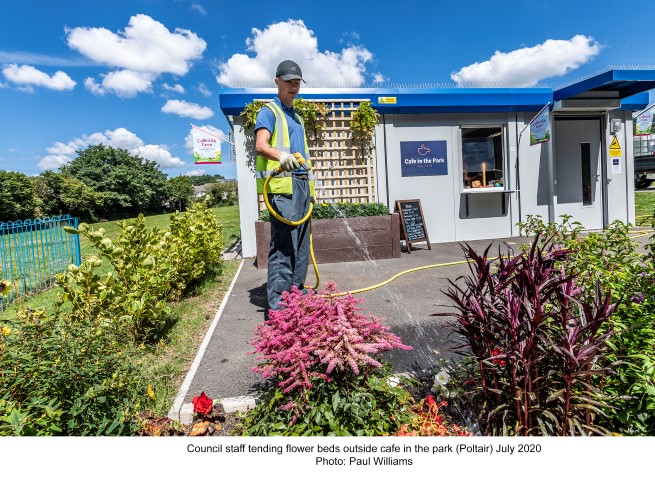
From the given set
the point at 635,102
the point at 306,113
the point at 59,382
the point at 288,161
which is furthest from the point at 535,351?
the point at 635,102

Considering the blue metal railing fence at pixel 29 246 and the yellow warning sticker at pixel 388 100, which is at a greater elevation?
the yellow warning sticker at pixel 388 100

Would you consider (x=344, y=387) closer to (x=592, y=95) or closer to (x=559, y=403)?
(x=559, y=403)

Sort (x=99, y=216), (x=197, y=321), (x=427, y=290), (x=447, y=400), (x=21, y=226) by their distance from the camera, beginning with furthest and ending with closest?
(x=99, y=216)
(x=21, y=226)
(x=427, y=290)
(x=197, y=321)
(x=447, y=400)

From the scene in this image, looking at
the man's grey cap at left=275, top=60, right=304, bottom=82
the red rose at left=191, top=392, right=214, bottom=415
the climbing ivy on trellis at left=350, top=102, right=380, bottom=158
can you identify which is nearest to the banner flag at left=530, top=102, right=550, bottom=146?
the climbing ivy on trellis at left=350, top=102, right=380, bottom=158

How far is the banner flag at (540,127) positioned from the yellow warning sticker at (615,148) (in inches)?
107

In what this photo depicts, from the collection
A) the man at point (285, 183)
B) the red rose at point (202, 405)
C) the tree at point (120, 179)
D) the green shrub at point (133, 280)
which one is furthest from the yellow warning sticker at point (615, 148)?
the tree at point (120, 179)

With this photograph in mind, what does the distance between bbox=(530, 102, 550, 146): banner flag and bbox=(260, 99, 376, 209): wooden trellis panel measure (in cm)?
350

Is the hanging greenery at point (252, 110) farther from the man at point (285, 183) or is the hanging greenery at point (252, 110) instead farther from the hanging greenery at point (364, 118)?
the man at point (285, 183)

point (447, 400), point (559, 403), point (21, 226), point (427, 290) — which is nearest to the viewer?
point (559, 403)

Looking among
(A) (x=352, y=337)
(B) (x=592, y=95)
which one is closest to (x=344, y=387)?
(A) (x=352, y=337)

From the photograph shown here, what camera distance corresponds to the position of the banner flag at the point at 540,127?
7629 millimetres

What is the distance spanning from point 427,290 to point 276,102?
2.83 meters
